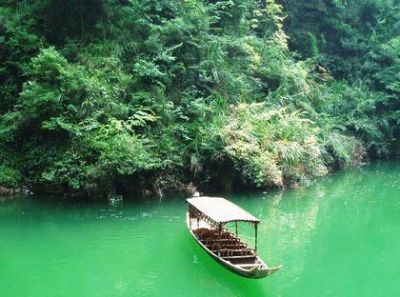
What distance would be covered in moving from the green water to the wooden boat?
31cm

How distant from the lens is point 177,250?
39.9ft

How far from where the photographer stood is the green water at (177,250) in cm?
1002

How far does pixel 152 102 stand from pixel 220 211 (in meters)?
7.79

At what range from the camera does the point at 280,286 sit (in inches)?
397

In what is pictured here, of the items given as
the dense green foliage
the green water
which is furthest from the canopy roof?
the dense green foliage

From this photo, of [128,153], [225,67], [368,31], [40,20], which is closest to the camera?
[128,153]

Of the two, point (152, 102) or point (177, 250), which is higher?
point (152, 102)

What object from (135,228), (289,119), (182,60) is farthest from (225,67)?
(135,228)

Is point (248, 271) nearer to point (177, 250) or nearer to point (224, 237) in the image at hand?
point (224, 237)

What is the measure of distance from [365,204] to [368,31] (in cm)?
1693

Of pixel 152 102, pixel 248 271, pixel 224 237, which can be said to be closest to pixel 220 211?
pixel 224 237

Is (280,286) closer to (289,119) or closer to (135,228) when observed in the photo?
(135,228)

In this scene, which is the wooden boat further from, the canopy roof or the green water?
the green water

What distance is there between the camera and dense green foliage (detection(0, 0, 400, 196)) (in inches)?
658
